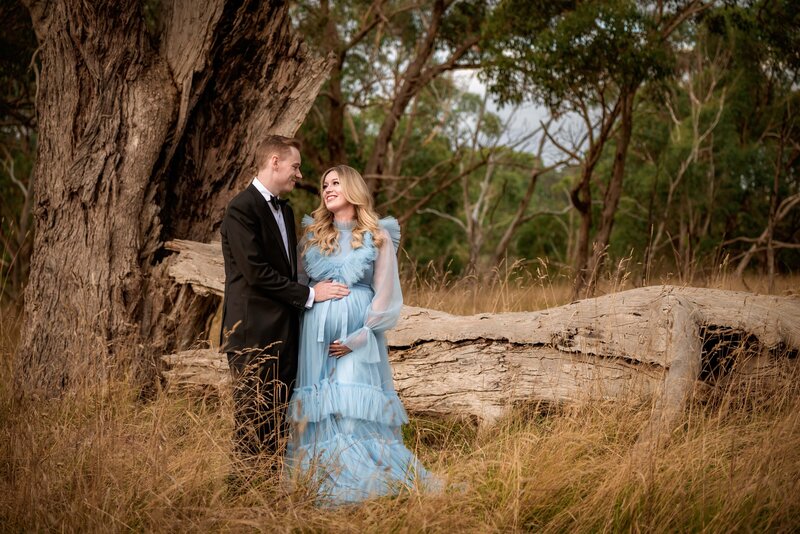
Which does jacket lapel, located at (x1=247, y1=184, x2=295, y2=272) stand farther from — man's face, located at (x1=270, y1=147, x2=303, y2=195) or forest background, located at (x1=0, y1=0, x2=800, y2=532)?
forest background, located at (x1=0, y1=0, x2=800, y2=532)

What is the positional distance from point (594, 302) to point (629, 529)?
7.13 feet

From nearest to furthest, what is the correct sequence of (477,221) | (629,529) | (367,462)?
(629,529), (367,462), (477,221)

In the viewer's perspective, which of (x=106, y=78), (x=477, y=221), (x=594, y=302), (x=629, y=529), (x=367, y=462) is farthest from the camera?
(x=477, y=221)

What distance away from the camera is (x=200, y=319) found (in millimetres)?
6094

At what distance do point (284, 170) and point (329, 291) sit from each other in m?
0.76

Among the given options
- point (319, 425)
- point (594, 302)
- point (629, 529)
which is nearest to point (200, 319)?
point (319, 425)

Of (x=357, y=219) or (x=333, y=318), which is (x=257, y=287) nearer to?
(x=333, y=318)

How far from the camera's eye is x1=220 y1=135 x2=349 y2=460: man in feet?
13.0

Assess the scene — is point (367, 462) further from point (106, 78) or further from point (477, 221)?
point (477, 221)

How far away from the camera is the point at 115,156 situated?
17.9 feet

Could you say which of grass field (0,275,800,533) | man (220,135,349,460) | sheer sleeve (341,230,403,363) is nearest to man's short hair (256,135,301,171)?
man (220,135,349,460)

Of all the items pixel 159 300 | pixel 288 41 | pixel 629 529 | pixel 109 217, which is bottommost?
pixel 629 529

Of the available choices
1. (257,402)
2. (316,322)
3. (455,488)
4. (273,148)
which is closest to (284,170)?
(273,148)

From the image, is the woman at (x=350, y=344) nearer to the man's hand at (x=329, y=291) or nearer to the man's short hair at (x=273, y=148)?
the man's hand at (x=329, y=291)
